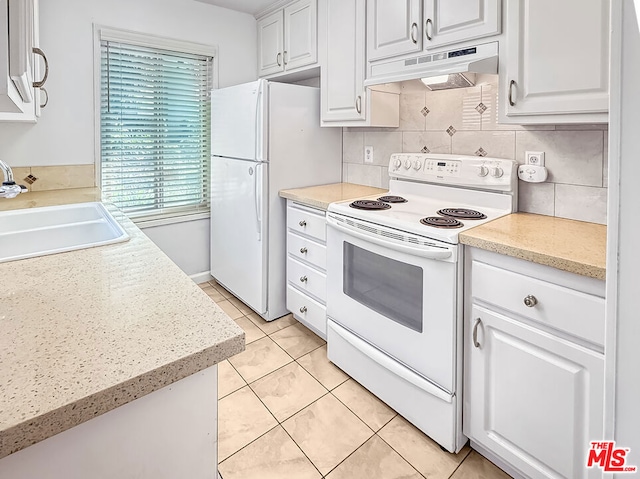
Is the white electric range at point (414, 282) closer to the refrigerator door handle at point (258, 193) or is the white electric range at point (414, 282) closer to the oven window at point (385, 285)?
the oven window at point (385, 285)

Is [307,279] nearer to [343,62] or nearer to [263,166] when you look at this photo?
[263,166]

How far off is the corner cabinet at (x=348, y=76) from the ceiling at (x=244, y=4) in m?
0.70

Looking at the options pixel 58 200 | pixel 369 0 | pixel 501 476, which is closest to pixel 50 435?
pixel 501 476

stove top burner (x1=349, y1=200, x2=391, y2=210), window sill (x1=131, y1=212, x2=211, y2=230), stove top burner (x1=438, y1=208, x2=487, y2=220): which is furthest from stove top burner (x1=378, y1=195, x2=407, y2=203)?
window sill (x1=131, y1=212, x2=211, y2=230)

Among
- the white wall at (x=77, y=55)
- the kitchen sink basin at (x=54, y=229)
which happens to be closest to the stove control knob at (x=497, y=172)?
the kitchen sink basin at (x=54, y=229)

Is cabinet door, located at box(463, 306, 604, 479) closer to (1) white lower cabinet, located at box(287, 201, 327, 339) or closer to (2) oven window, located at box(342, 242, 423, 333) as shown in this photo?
(2) oven window, located at box(342, 242, 423, 333)

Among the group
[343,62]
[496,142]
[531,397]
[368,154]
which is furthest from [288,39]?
[531,397]

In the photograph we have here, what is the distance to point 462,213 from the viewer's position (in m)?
1.82

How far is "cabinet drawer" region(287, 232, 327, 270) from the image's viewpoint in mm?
2338

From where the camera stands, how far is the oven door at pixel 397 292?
4.97 ft

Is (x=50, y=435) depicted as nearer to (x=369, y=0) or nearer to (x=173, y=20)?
(x=369, y=0)

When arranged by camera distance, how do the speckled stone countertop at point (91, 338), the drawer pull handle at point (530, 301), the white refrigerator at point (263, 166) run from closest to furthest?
1. the speckled stone countertop at point (91, 338)
2. the drawer pull handle at point (530, 301)
3. the white refrigerator at point (263, 166)

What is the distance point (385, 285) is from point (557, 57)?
1114mm

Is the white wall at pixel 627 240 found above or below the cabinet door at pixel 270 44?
below
